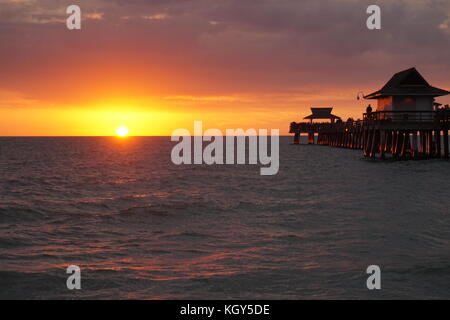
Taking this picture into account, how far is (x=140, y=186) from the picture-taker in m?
32.0

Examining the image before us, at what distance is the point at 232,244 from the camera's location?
1334 centimetres

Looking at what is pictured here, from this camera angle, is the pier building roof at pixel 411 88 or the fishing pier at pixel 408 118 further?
the pier building roof at pixel 411 88

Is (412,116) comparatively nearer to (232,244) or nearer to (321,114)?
(232,244)

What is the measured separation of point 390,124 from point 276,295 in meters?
32.7

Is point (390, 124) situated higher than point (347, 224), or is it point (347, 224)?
point (390, 124)

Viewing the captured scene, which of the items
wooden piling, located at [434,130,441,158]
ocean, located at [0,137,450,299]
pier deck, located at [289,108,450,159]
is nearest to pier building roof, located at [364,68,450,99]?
pier deck, located at [289,108,450,159]

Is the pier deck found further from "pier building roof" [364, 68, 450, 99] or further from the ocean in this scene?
the ocean

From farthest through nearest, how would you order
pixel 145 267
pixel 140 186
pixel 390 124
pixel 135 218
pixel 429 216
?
pixel 390 124 → pixel 140 186 → pixel 135 218 → pixel 429 216 → pixel 145 267

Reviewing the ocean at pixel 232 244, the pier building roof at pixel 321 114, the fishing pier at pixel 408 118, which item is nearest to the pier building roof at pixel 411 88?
the fishing pier at pixel 408 118

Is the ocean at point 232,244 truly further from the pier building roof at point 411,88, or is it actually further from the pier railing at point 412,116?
the pier building roof at point 411,88

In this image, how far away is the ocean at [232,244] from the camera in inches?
386

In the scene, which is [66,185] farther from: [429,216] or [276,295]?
[276,295]

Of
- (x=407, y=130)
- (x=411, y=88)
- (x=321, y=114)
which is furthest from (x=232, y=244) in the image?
(x=321, y=114)
